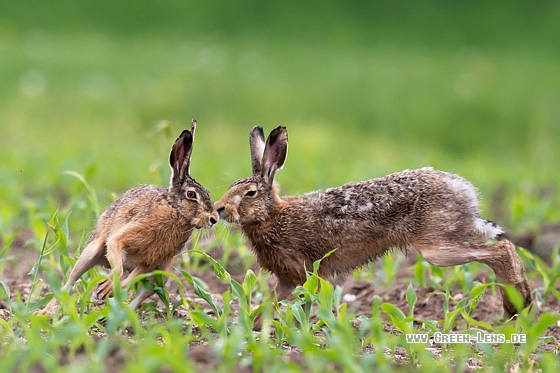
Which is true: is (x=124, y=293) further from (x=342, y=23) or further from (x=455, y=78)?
(x=342, y=23)

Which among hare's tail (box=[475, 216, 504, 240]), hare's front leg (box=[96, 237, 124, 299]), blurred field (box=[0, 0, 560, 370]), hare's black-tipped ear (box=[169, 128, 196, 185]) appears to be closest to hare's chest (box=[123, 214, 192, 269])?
hare's front leg (box=[96, 237, 124, 299])

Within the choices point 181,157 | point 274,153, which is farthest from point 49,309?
point 274,153

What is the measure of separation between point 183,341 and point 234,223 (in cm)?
220

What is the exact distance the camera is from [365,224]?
6.22m

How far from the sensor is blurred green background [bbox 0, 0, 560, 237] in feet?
38.6

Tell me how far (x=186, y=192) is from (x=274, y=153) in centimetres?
94

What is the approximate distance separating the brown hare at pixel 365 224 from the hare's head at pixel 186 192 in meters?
0.31

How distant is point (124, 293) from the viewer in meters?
4.59

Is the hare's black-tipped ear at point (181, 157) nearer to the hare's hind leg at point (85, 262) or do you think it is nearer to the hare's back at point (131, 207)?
the hare's back at point (131, 207)

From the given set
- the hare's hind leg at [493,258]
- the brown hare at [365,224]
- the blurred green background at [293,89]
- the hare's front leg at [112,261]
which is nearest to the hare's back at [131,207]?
the hare's front leg at [112,261]

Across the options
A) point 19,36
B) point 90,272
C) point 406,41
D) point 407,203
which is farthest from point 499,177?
point 19,36

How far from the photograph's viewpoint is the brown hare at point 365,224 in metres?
6.13

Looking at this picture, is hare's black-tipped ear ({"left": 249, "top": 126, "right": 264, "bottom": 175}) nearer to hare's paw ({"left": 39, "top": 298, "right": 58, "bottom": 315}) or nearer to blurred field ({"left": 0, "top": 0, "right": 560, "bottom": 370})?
hare's paw ({"left": 39, "top": 298, "right": 58, "bottom": 315})

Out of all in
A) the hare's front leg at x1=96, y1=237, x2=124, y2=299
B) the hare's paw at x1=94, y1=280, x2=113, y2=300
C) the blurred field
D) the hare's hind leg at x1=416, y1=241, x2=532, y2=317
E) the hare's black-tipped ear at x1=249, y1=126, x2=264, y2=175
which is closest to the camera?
the hare's front leg at x1=96, y1=237, x2=124, y2=299
